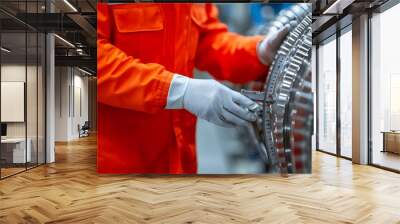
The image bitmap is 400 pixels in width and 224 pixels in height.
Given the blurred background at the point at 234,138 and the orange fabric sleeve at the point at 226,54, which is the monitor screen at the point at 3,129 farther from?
the orange fabric sleeve at the point at 226,54

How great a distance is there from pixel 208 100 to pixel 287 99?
1.35m

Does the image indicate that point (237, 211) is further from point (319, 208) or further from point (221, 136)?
point (221, 136)

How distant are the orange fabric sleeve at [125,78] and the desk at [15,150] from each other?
197 cm

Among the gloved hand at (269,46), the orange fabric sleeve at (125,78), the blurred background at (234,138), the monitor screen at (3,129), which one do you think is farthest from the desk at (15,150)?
the gloved hand at (269,46)

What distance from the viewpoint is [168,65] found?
6.67 metres

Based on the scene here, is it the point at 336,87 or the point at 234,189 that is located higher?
the point at 336,87

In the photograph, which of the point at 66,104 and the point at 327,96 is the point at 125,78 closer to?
the point at 327,96

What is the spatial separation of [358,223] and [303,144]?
293cm

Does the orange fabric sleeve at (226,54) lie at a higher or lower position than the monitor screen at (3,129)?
higher

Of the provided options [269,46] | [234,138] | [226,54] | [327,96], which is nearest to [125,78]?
[226,54]

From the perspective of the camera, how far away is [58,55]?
14.2 metres

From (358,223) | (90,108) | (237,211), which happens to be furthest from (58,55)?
(358,223)

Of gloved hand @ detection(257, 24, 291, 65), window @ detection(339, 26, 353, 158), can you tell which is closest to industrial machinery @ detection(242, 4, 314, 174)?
gloved hand @ detection(257, 24, 291, 65)

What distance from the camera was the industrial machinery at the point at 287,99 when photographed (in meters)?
6.63
